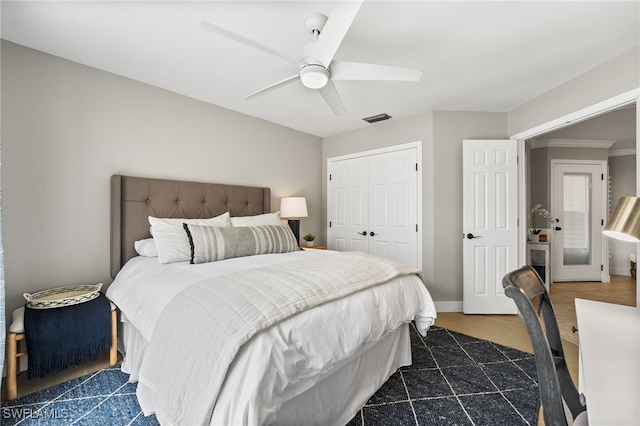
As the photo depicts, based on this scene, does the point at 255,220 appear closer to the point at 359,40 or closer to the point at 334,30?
the point at 359,40

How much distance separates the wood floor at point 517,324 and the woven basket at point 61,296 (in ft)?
1.85

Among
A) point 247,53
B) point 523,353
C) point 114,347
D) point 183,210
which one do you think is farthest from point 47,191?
point 523,353

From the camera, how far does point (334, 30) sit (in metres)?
1.50

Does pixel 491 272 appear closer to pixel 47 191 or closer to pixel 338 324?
pixel 338 324

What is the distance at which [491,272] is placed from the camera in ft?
11.3

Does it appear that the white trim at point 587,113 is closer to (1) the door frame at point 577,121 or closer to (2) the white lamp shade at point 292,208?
(1) the door frame at point 577,121

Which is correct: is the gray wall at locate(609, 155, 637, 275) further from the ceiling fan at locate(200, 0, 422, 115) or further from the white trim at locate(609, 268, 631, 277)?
the ceiling fan at locate(200, 0, 422, 115)

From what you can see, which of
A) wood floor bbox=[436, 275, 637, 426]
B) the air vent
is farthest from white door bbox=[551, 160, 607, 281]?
the air vent

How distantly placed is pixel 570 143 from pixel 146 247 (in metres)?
6.40

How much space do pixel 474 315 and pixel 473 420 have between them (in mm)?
2000

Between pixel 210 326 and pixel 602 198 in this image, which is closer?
pixel 210 326

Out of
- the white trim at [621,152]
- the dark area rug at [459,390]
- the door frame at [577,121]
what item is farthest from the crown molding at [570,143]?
the dark area rug at [459,390]

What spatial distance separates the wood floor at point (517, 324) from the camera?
2.08m

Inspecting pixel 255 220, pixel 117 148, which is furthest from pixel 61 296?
pixel 255 220
